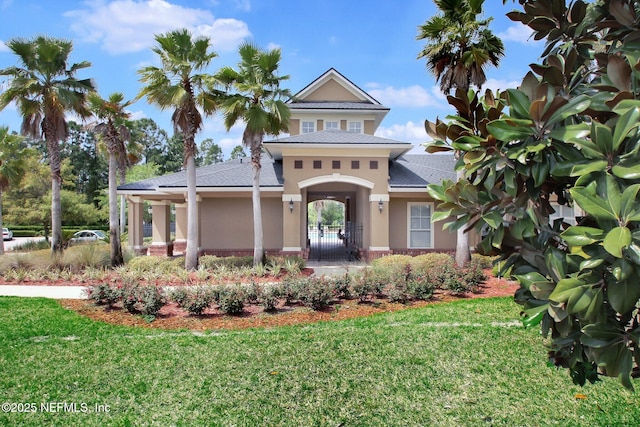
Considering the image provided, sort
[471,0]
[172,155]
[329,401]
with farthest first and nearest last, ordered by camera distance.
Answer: [172,155]
[471,0]
[329,401]

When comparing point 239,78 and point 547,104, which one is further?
point 239,78

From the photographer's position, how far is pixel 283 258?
56.6 ft

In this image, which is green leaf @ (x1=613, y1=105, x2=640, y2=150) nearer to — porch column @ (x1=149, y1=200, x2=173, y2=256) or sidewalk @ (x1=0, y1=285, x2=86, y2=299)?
sidewalk @ (x1=0, y1=285, x2=86, y2=299)

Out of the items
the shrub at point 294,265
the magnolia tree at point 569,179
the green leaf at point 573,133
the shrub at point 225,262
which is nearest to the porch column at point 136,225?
the shrub at point 225,262

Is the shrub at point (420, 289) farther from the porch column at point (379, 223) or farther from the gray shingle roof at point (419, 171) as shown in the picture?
the gray shingle roof at point (419, 171)

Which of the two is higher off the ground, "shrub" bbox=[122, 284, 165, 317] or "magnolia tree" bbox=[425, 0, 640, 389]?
"magnolia tree" bbox=[425, 0, 640, 389]

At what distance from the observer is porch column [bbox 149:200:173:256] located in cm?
2244

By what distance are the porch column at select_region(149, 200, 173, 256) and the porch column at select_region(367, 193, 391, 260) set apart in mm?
11558

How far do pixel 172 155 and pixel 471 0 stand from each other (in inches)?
2459

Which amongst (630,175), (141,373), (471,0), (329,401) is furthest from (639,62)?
(471,0)

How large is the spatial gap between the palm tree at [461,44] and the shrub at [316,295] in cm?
710

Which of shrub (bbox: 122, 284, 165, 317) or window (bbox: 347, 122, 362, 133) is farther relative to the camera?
window (bbox: 347, 122, 362, 133)

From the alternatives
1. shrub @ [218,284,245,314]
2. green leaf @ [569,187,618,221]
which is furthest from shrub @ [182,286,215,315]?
green leaf @ [569,187,618,221]

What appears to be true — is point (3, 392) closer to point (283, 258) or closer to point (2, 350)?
point (2, 350)
